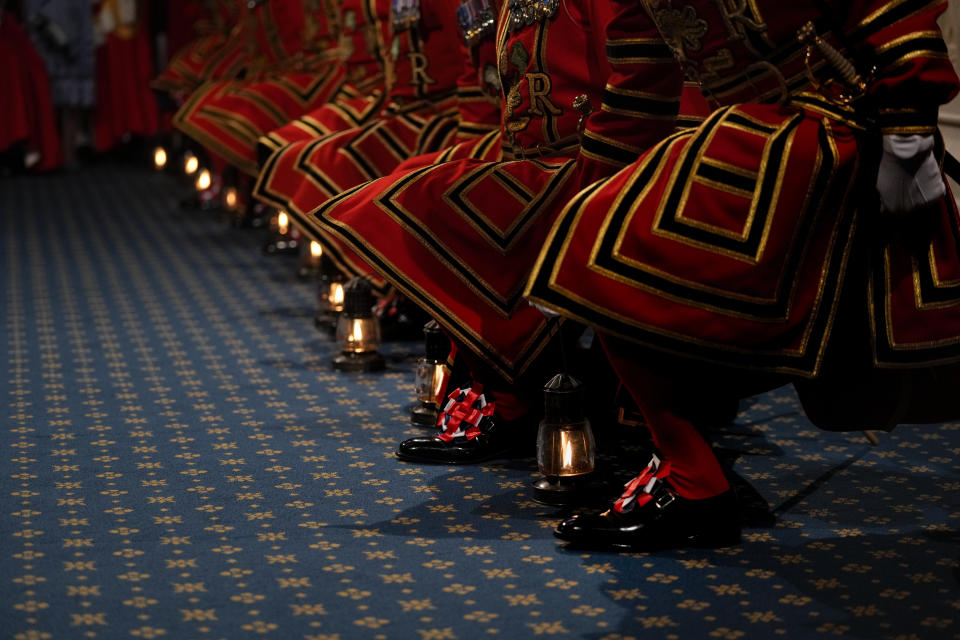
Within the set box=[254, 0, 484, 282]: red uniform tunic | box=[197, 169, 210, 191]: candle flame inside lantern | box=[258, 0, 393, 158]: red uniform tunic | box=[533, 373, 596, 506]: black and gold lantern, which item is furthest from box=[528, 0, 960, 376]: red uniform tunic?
box=[197, 169, 210, 191]: candle flame inside lantern

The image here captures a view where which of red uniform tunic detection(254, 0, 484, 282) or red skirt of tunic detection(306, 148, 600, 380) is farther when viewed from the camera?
red uniform tunic detection(254, 0, 484, 282)

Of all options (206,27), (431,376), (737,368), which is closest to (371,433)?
(431,376)

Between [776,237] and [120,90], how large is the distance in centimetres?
877

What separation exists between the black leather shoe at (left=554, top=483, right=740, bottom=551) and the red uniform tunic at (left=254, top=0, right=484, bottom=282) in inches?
63.1

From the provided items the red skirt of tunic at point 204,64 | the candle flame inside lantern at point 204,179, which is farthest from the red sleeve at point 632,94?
the candle flame inside lantern at point 204,179

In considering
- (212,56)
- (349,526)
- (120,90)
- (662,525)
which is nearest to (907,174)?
(662,525)

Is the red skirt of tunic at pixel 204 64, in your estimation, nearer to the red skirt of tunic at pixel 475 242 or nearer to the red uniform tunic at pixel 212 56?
the red uniform tunic at pixel 212 56

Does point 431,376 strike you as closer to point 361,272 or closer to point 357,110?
point 361,272

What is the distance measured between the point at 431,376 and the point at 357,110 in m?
1.43

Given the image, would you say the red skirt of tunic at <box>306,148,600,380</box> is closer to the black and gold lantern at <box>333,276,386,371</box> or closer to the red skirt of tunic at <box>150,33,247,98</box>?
the black and gold lantern at <box>333,276,386,371</box>

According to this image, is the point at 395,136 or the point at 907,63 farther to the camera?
the point at 395,136

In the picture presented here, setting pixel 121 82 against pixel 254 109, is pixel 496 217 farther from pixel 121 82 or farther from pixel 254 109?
pixel 121 82

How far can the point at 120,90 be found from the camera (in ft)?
33.3

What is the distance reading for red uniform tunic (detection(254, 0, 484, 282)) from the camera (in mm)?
3803
